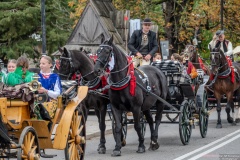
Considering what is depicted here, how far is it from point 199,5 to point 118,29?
35.8 ft

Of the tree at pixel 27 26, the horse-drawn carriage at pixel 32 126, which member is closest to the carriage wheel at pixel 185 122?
the horse-drawn carriage at pixel 32 126

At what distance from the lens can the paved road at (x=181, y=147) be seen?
540 inches

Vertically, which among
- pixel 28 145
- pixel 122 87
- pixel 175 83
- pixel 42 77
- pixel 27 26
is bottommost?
pixel 28 145

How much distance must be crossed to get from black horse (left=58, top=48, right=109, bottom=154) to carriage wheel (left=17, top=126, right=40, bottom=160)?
411 cm

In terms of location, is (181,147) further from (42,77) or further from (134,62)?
(42,77)

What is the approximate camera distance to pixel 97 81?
14922mm

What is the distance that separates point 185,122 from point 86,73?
2.59 metres

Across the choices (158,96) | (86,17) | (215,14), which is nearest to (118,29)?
(86,17)

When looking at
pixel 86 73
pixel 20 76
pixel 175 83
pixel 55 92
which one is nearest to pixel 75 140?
pixel 55 92

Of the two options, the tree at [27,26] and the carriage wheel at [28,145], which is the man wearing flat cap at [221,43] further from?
the tree at [27,26]

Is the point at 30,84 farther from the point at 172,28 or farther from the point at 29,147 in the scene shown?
the point at 172,28

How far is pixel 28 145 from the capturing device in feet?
33.8

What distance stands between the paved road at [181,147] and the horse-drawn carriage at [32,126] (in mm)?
1943

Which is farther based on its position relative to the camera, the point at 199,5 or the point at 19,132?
the point at 199,5
